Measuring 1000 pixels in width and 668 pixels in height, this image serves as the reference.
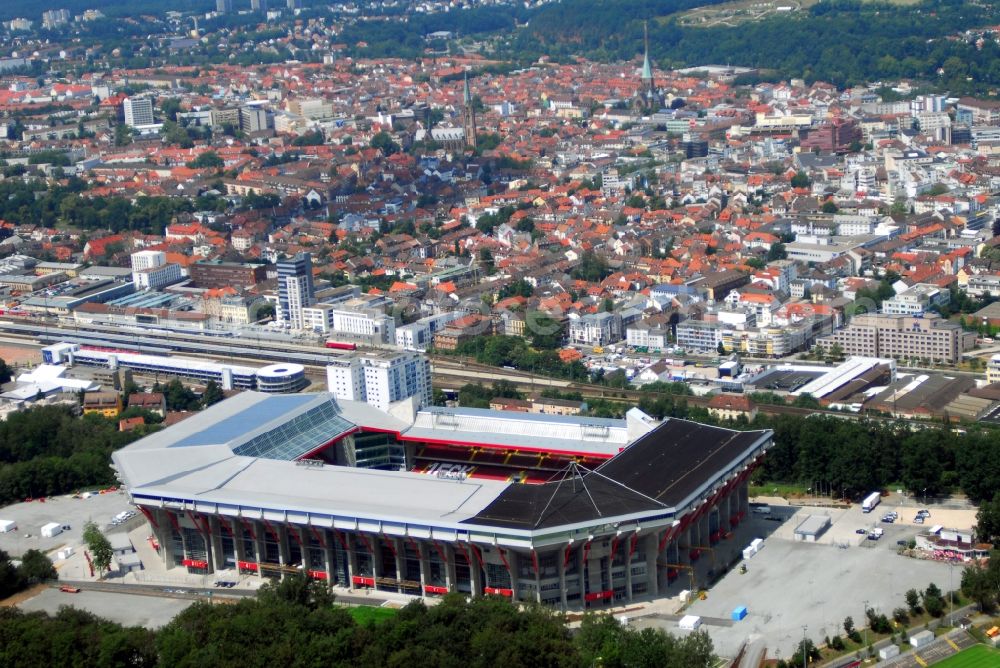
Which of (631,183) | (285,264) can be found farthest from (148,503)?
(631,183)

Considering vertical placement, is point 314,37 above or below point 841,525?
above

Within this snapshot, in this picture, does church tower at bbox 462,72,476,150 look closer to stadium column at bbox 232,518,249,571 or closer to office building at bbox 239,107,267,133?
office building at bbox 239,107,267,133

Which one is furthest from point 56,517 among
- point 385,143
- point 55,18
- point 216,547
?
point 55,18

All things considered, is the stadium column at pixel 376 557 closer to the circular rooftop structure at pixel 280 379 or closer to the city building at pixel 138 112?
the circular rooftop structure at pixel 280 379

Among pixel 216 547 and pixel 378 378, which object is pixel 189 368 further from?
pixel 216 547

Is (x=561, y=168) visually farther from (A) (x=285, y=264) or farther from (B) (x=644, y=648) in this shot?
(B) (x=644, y=648)
